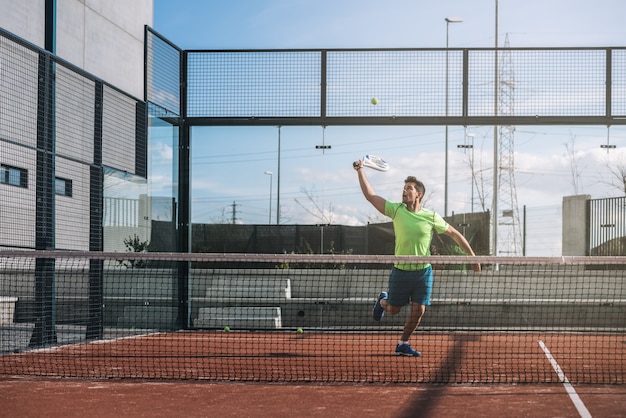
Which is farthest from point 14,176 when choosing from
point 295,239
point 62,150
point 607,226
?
point 607,226

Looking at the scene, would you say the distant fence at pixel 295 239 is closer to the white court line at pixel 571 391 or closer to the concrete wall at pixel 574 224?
the concrete wall at pixel 574 224

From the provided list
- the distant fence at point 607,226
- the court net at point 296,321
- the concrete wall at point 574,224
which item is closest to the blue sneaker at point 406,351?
the court net at point 296,321

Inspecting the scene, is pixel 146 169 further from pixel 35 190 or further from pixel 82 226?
pixel 35 190

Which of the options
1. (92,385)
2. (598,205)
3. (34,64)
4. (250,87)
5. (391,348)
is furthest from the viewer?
(598,205)

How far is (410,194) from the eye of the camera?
10203 millimetres

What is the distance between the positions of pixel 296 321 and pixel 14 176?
5.35 m

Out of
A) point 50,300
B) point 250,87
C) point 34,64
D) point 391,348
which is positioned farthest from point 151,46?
point 391,348

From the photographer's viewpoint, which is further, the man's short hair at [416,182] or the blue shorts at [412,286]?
the man's short hair at [416,182]

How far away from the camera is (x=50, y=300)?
10602 millimetres

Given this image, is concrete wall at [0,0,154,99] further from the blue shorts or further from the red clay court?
the blue shorts

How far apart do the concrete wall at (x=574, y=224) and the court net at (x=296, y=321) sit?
3.52 ft

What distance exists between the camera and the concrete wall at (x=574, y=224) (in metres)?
16.5

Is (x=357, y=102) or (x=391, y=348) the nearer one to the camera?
(x=391, y=348)

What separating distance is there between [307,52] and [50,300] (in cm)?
525
